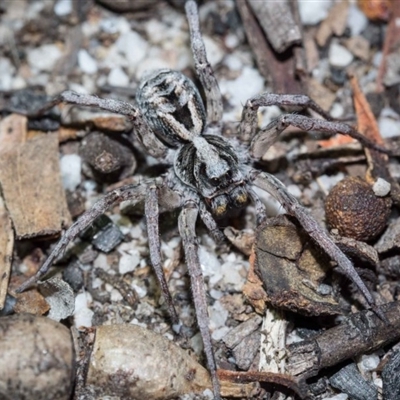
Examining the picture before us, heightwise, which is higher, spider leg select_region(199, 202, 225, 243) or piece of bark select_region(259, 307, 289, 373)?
spider leg select_region(199, 202, 225, 243)

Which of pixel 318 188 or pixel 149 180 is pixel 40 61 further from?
pixel 318 188

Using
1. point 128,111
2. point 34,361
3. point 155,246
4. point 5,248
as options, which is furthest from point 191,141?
point 34,361

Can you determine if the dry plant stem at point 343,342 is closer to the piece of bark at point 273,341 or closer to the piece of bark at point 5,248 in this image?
the piece of bark at point 273,341

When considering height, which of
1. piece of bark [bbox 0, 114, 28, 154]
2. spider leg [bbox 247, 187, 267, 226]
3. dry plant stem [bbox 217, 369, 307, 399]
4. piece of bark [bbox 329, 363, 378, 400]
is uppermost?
piece of bark [bbox 0, 114, 28, 154]

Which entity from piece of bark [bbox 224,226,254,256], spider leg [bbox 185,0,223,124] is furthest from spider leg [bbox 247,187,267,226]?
spider leg [bbox 185,0,223,124]

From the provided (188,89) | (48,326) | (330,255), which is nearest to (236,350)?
(330,255)

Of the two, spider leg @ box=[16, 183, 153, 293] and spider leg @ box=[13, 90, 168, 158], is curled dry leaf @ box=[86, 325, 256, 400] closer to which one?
spider leg @ box=[16, 183, 153, 293]
